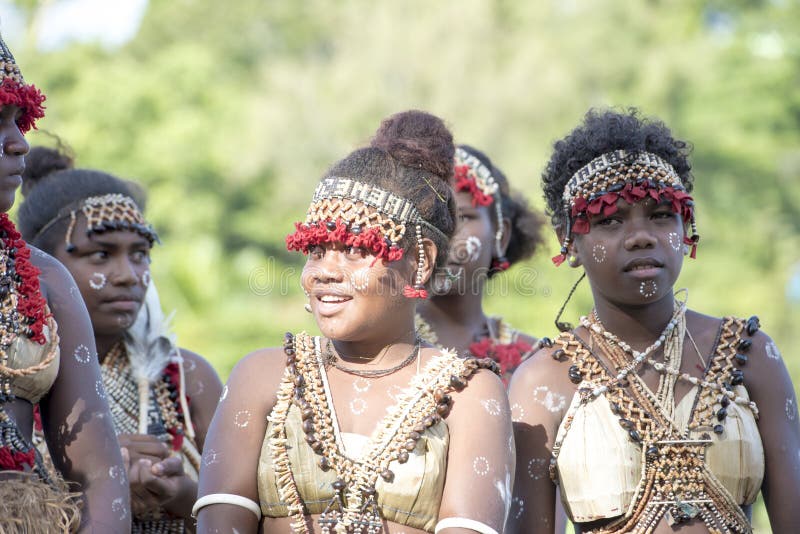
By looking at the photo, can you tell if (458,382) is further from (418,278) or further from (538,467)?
(538,467)

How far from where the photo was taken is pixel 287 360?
12.9ft

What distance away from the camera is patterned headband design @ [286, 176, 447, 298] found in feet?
12.6

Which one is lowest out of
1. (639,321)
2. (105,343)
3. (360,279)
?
(105,343)

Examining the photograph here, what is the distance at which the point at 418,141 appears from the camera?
4.12 metres

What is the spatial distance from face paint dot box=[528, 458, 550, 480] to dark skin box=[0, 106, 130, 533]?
159cm

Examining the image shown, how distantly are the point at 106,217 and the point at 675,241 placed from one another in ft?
9.22

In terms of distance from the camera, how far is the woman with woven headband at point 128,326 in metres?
5.34

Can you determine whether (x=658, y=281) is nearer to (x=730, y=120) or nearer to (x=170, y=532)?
(x=170, y=532)

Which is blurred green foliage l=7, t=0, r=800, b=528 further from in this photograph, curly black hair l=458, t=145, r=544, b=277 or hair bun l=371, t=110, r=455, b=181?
hair bun l=371, t=110, r=455, b=181

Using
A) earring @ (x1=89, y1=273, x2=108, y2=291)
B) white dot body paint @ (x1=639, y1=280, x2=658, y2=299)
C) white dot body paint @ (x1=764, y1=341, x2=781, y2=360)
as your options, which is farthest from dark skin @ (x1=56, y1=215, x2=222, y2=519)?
white dot body paint @ (x1=764, y1=341, x2=781, y2=360)

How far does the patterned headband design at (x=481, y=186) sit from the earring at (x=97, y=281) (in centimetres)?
202

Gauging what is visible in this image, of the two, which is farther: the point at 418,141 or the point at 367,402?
the point at 418,141

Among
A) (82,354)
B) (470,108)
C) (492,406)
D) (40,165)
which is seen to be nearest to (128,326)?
(40,165)

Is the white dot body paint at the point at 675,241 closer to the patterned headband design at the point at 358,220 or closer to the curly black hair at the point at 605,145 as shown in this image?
the curly black hair at the point at 605,145
